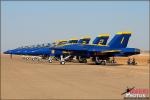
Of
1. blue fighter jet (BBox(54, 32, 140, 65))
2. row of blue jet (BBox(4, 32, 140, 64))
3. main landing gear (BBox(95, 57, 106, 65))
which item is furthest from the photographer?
main landing gear (BBox(95, 57, 106, 65))

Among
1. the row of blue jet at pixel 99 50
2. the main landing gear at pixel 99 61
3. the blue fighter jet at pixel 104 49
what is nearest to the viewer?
the blue fighter jet at pixel 104 49

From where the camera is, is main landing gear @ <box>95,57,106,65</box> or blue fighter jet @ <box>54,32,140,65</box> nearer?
blue fighter jet @ <box>54,32,140,65</box>

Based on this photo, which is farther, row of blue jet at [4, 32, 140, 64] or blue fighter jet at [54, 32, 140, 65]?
row of blue jet at [4, 32, 140, 64]

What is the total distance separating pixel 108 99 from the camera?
11000mm

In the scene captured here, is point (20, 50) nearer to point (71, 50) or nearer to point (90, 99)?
point (71, 50)

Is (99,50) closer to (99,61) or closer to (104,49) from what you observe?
(104,49)

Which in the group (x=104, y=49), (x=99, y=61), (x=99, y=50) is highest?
(x=104, y=49)

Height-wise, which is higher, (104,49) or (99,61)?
(104,49)

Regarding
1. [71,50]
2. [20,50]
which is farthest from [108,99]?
[20,50]

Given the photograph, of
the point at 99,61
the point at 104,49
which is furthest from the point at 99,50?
the point at 99,61

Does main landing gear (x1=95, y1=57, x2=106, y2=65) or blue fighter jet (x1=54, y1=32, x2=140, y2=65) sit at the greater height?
blue fighter jet (x1=54, y1=32, x2=140, y2=65)

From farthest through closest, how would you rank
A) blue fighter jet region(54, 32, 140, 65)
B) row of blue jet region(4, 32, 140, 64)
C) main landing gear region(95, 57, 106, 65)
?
main landing gear region(95, 57, 106, 65) → row of blue jet region(4, 32, 140, 64) → blue fighter jet region(54, 32, 140, 65)

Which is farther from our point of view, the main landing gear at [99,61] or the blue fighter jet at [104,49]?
the main landing gear at [99,61]

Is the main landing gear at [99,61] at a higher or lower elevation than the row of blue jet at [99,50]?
lower
